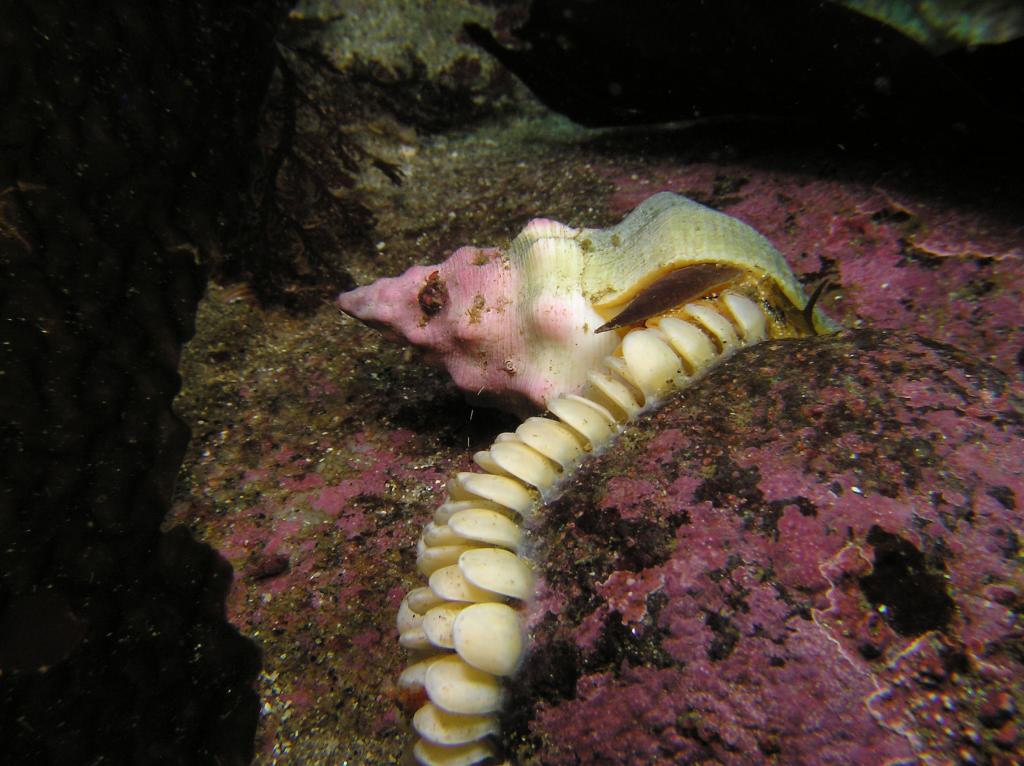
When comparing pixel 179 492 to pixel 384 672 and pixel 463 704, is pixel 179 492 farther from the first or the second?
pixel 463 704

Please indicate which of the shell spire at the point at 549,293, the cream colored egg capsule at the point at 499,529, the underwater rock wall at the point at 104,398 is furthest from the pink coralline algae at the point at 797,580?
the underwater rock wall at the point at 104,398

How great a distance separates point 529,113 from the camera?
5426mm

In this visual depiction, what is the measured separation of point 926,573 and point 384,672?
1733 mm

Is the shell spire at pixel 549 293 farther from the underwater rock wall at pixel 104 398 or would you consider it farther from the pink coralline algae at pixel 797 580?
the underwater rock wall at pixel 104 398

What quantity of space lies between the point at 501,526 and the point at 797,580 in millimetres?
793

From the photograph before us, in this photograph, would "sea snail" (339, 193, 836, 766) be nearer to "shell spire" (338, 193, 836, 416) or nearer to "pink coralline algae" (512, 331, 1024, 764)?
"shell spire" (338, 193, 836, 416)

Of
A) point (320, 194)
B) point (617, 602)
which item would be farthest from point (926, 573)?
point (320, 194)

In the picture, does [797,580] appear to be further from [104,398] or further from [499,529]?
[104,398]

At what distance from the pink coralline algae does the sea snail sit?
0.39 feet

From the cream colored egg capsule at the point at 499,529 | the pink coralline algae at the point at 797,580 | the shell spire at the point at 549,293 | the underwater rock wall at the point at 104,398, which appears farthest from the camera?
the shell spire at the point at 549,293

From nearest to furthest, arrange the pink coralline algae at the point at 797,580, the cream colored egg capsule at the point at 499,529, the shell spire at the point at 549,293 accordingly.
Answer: the pink coralline algae at the point at 797,580 < the cream colored egg capsule at the point at 499,529 < the shell spire at the point at 549,293

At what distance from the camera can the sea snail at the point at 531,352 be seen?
5.09ft

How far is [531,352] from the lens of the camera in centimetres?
235

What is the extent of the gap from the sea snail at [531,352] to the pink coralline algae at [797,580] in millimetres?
118
